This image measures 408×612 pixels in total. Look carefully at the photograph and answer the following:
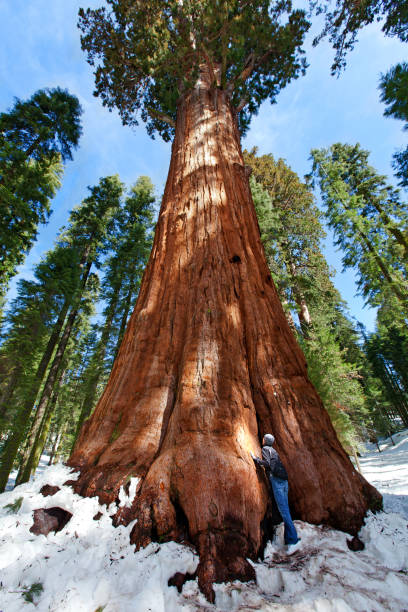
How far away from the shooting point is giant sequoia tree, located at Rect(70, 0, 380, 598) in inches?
76.3

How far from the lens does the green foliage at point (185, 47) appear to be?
647 centimetres

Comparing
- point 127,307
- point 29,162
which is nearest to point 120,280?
point 127,307

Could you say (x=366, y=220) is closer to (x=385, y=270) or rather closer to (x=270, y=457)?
(x=385, y=270)

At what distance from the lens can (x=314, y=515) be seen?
89.4 inches

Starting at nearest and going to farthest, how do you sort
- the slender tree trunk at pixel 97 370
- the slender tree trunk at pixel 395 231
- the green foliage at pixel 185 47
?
1. the green foliage at pixel 185 47
2. the slender tree trunk at pixel 97 370
3. the slender tree trunk at pixel 395 231

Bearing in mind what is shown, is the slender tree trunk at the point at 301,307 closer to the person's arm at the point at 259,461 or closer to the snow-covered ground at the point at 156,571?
the person's arm at the point at 259,461

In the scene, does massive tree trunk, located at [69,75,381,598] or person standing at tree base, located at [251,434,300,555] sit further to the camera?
person standing at tree base, located at [251,434,300,555]

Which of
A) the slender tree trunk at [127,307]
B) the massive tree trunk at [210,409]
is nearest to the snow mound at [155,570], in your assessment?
the massive tree trunk at [210,409]

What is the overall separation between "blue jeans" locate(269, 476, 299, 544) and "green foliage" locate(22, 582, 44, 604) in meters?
1.65

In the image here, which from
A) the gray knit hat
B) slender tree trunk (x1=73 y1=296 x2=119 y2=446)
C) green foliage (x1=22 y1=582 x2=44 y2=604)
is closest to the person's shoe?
the gray knit hat

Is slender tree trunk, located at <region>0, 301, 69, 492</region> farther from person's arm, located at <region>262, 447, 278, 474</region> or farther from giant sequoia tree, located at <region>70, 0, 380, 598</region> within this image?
person's arm, located at <region>262, 447, 278, 474</region>

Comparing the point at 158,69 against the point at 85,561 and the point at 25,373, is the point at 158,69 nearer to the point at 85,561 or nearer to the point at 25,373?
the point at 85,561

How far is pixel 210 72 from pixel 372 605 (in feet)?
30.6

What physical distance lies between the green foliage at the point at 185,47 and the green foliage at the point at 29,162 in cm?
458
